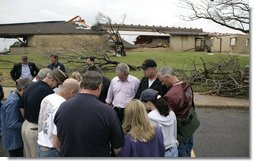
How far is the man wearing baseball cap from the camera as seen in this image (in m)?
3.40

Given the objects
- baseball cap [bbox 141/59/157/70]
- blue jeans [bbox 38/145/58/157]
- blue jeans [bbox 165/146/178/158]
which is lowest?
blue jeans [bbox 165/146/178/158]

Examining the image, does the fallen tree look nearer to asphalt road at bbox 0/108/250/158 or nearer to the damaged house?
asphalt road at bbox 0/108/250/158

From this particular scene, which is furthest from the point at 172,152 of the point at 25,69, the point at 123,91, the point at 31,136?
the point at 25,69

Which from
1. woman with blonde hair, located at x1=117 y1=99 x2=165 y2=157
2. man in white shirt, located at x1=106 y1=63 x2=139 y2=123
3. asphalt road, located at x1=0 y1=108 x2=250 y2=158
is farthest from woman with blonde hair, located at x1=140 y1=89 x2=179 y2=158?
asphalt road, located at x1=0 y1=108 x2=250 y2=158

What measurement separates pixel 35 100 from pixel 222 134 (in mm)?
3959

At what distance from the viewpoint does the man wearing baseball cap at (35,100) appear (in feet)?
11.2

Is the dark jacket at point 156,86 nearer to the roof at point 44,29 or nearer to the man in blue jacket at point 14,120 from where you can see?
the man in blue jacket at point 14,120

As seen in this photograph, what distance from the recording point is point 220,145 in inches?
223

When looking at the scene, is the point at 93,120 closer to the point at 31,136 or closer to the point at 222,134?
the point at 31,136

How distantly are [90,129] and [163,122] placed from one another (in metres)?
0.77

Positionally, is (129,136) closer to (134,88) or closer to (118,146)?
(118,146)

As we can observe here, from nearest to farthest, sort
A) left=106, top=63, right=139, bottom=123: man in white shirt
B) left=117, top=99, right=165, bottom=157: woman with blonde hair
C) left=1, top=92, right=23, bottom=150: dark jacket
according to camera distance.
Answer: left=117, top=99, right=165, bottom=157: woman with blonde hair < left=1, top=92, right=23, bottom=150: dark jacket < left=106, top=63, right=139, bottom=123: man in white shirt

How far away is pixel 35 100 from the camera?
339 cm

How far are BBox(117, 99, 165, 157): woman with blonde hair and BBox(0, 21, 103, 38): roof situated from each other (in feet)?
36.3
